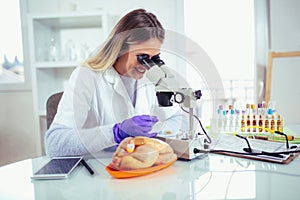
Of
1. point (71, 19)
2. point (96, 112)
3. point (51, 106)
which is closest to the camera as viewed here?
point (96, 112)

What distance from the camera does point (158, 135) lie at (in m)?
0.77

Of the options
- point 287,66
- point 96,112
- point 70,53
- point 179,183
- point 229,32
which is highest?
point 229,32

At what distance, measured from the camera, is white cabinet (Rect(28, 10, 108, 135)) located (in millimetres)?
1732

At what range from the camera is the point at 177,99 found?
66 centimetres

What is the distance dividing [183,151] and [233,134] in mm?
332

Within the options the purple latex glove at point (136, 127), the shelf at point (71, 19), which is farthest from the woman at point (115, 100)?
the shelf at point (71, 19)

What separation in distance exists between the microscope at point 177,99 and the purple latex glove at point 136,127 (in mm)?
46

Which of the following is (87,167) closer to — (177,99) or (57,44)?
(177,99)

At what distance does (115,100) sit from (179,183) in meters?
0.41

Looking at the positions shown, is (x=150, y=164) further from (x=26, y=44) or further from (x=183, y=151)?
(x=26, y=44)

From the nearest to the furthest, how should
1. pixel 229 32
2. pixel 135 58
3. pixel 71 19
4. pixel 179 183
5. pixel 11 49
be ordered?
1. pixel 179 183
2. pixel 135 58
3. pixel 71 19
4. pixel 229 32
5. pixel 11 49

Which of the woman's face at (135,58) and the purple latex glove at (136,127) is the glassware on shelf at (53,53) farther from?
the purple latex glove at (136,127)

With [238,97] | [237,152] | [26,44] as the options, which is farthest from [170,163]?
[26,44]

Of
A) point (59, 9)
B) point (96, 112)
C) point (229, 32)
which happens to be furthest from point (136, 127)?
point (59, 9)
